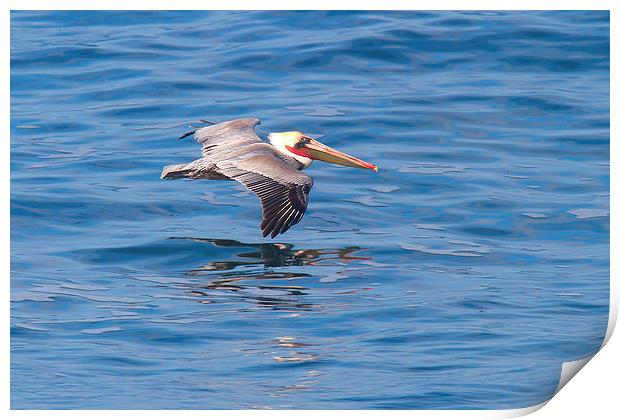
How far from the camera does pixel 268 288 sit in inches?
341

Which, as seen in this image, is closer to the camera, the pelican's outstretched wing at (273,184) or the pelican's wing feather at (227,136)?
the pelican's outstretched wing at (273,184)

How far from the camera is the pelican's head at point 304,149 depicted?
11.3m

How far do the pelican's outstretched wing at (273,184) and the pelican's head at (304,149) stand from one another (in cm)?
95

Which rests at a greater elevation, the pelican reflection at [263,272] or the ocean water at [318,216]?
the ocean water at [318,216]

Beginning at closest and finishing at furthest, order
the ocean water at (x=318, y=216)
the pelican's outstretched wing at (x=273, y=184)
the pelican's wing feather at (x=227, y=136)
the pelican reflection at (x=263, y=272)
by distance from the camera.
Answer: the ocean water at (x=318, y=216)
the pelican reflection at (x=263, y=272)
the pelican's outstretched wing at (x=273, y=184)
the pelican's wing feather at (x=227, y=136)

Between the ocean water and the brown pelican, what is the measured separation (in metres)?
0.29

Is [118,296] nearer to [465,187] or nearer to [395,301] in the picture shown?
[395,301]

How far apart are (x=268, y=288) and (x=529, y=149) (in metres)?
4.12

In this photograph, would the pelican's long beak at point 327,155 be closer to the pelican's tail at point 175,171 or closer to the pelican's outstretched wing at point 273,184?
the pelican's outstretched wing at point 273,184

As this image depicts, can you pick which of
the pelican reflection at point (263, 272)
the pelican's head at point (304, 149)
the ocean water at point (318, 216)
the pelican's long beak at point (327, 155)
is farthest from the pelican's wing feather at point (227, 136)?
the pelican reflection at point (263, 272)

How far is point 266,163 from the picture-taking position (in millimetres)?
10117

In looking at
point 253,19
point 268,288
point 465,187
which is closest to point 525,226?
point 465,187
